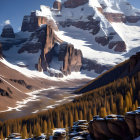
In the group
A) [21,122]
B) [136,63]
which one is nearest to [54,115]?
[21,122]

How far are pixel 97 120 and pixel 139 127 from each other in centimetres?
1259

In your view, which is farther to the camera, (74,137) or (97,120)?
(74,137)

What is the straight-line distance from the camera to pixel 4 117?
177625 millimetres

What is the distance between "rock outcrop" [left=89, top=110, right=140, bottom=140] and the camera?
5916 cm

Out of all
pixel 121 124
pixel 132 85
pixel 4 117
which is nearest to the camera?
pixel 121 124

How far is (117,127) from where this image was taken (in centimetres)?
6425

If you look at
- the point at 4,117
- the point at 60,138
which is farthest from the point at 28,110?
the point at 60,138

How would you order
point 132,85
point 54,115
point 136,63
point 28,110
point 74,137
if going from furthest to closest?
point 28,110 < point 136,63 < point 54,115 < point 132,85 < point 74,137

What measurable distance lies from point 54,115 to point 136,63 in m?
56.0

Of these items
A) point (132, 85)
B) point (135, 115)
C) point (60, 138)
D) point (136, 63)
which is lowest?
point (60, 138)

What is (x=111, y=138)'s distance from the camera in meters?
65.4

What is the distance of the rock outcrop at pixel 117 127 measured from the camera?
5916 cm

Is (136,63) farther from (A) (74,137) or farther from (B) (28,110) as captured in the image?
(A) (74,137)

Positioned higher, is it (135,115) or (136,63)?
(136,63)
